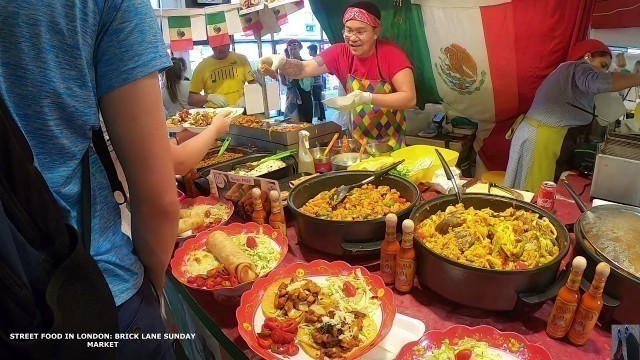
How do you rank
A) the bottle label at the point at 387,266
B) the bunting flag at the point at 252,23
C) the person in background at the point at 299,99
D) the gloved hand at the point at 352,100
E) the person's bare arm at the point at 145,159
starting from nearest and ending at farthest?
the person's bare arm at the point at 145,159, the bottle label at the point at 387,266, the gloved hand at the point at 352,100, the bunting flag at the point at 252,23, the person in background at the point at 299,99

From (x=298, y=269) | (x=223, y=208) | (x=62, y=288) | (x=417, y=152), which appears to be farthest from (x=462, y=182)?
(x=62, y=288)

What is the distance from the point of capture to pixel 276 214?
177cm

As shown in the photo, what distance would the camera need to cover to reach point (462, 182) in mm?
2125

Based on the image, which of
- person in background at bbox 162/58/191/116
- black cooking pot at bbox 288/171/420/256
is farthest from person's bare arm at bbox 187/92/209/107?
black cooking pot at bbox 288/171/420/256

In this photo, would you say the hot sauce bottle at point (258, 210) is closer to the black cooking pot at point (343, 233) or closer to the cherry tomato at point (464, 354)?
the black cooking pot at point (343, 233)

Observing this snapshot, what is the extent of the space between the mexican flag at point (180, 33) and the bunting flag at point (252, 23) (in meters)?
0.50

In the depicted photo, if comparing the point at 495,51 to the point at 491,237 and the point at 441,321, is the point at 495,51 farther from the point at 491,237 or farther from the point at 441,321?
the point at 441,321

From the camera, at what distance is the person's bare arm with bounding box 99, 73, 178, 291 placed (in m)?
0.91

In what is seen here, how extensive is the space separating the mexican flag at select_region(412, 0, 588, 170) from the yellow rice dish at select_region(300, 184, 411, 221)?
2.29 meters

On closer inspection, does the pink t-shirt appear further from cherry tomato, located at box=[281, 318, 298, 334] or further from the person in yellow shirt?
cherry tomato, located at box=[281, 318, 298, 334]

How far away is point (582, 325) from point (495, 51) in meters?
2.93

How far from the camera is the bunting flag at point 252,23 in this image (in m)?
3.79

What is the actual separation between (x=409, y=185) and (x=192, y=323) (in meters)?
1.27

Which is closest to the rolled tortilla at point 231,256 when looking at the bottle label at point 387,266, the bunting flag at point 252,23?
the bottle label at point 387,266
